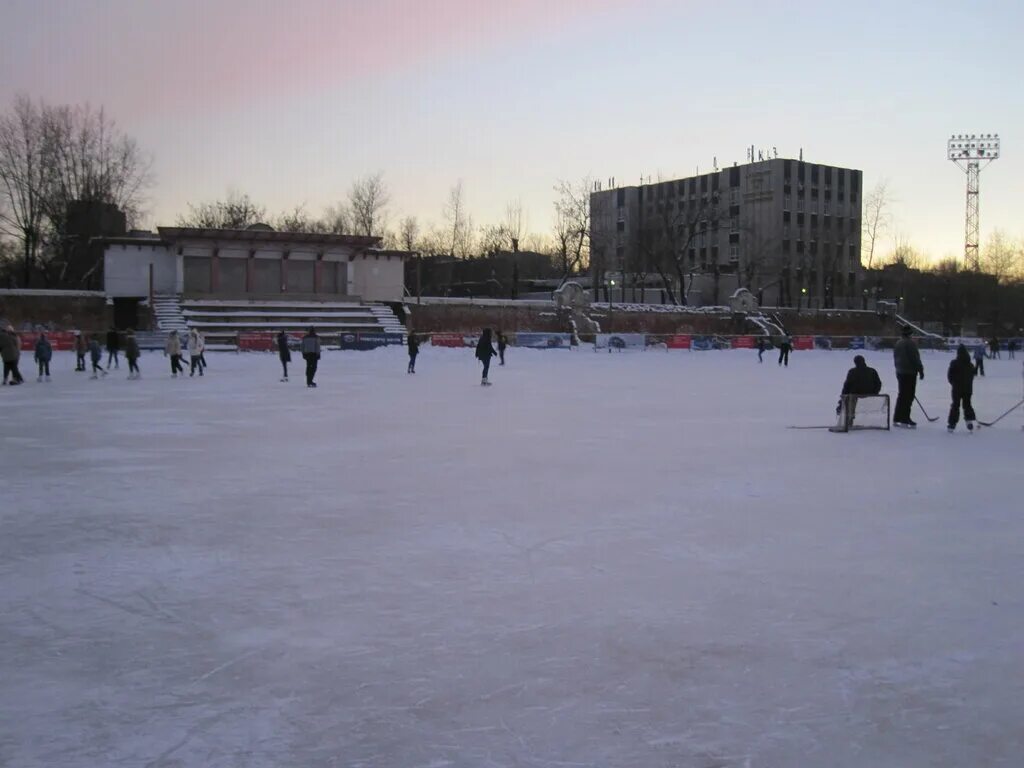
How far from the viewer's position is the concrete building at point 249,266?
48344 millimetres

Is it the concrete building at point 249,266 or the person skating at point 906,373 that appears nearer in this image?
the person skating at point 906,373

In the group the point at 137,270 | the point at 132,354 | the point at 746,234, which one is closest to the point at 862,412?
the point at 132,354

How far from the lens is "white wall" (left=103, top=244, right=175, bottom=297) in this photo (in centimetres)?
4809

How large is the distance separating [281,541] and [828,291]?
87.7 m

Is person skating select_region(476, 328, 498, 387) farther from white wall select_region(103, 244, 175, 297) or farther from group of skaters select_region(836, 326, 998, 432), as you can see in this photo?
white wall select_region(103, 244, 175, 297)

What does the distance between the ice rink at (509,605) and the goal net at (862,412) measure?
1818 mm

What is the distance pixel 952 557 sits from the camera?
6.03 meters

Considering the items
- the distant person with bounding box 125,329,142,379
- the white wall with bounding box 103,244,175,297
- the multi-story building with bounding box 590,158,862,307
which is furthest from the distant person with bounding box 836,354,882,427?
the multi-story building with bounding box 590,158,862,307

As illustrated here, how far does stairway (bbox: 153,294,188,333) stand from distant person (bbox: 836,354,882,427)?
34644 millimetres

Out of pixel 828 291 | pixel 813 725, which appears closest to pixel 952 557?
pixel 813 725

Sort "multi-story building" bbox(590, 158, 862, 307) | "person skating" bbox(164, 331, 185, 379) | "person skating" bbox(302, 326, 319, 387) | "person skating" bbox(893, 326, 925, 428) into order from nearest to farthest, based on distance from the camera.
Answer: "person skating" bbox(893, 326, 925, 428) < "person skating" bbox(302, 326, 319, 387) < "person skating" bbox(164, 331, 185, 379) < "multi-story building" bbox(590, 158, 862, 307)

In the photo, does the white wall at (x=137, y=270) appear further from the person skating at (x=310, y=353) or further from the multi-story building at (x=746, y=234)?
the multi-story building at (x=746, y=234)

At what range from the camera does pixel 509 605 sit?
4.96 metres

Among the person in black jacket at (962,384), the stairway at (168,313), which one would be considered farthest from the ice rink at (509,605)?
the stairway at (168,313)
